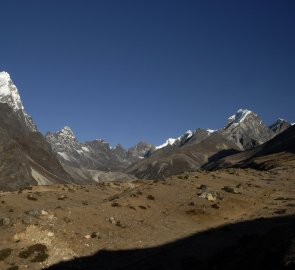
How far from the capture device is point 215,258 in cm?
3397

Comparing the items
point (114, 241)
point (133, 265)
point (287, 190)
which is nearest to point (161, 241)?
point (114, 241)

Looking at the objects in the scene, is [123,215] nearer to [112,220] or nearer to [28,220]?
[112,220]

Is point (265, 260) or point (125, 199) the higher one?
point (125, 199)

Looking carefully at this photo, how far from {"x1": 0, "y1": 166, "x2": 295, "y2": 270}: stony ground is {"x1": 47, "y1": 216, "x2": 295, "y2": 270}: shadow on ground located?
1.46 m

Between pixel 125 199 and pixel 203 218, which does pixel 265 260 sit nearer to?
pixel 203 218

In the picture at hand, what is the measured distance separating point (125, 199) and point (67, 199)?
15948 mm

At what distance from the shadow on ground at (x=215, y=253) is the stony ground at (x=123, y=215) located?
1463 mm

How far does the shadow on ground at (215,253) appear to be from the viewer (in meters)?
25.0

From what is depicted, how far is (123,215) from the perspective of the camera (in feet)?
164

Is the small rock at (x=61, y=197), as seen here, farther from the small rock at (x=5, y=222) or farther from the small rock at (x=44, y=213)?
the small rock at (x=5, y=222)

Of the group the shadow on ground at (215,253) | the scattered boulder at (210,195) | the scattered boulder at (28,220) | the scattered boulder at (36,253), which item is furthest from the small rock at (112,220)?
the scattered boulder at (210,195)

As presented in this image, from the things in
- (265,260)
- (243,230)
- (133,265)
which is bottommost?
(265,260)

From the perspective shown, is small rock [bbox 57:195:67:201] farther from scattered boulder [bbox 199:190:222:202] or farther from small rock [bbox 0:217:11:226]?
small rock [bbox 0:217:11:226]

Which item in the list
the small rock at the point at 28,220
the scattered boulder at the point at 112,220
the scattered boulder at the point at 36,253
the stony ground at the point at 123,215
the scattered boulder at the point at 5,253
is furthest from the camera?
the scattered boulder at the point at 112,220
